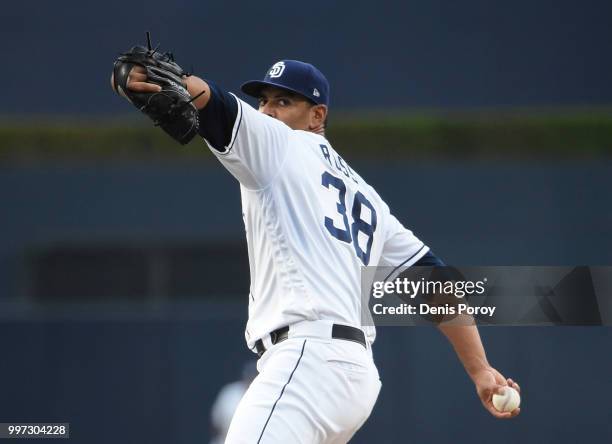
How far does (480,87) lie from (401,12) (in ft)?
3.34

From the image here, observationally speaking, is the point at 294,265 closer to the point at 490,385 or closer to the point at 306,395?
the point at 306,395

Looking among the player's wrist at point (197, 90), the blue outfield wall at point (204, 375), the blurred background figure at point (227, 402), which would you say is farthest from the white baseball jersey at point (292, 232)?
the blue outfield wall at point (204, 375)

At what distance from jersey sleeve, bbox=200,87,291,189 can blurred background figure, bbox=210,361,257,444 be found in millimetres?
3549

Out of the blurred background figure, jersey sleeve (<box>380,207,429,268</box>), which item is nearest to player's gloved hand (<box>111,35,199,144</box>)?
jersey sleeve (<box>380,207,429,268</box>)

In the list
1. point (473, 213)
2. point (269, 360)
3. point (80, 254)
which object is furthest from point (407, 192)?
point (269, 360)

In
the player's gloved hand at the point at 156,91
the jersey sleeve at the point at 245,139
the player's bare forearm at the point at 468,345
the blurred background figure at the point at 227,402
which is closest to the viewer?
the player's gloved hand at the point at 156,91

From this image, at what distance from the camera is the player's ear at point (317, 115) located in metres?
3.70

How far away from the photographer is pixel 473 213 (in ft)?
27.9

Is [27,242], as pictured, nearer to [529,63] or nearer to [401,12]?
[401,12]

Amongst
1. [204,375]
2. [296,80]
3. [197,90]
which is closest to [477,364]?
[296,80]

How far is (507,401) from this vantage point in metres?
3.34

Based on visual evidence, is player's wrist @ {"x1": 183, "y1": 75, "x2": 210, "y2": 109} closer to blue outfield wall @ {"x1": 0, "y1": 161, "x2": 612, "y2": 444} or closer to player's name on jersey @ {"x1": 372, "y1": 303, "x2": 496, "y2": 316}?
player's name on jersey @ {"x1": 372, "y1": 303, "x2": 496, "y2": 316}

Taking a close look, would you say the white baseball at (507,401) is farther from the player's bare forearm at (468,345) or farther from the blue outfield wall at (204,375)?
the blue outfield wall at (204,375)

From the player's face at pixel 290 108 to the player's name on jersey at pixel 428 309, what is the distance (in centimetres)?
69
